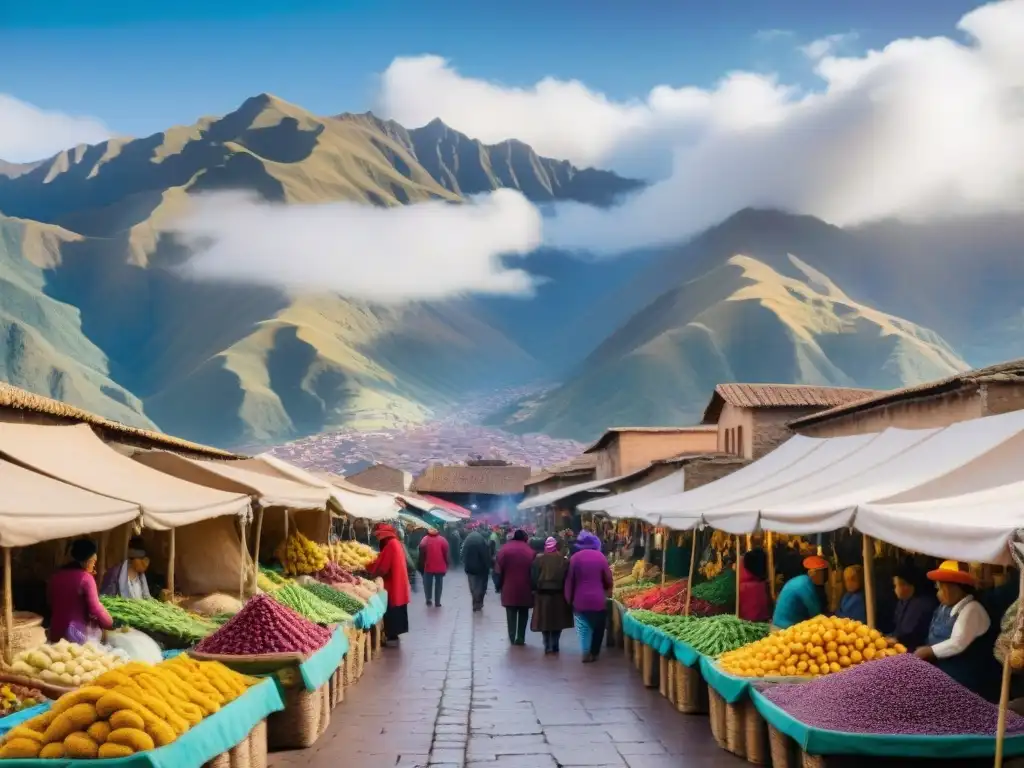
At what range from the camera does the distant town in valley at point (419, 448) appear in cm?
11856

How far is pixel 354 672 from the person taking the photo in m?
12.3

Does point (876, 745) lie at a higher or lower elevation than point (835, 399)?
lower

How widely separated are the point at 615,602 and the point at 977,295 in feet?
569

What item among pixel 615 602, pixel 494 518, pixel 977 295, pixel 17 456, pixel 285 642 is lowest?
pixel 494 518

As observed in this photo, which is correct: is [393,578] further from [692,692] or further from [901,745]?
[901,745]

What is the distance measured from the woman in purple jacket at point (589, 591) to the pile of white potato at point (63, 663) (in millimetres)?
6828

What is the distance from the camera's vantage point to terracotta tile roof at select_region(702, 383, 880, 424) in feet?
97.6

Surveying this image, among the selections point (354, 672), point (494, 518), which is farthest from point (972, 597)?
point (494, 518)

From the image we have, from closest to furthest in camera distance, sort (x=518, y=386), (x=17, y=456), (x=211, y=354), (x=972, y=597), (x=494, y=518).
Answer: (x=972, y=597)
(x=17, y=456)
(x=494, y=518)
(x=211, y=354)
(x=518, y=386)

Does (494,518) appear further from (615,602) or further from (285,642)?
(285,642)

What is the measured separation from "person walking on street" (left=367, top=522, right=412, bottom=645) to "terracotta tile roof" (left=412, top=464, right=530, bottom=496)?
54.0 metres

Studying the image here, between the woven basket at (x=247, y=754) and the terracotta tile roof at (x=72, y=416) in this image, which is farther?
the terracotta tile roof at (x=72, y=416)

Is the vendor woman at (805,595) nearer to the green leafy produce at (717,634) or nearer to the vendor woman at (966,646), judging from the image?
the green leafy produce at (717,634)

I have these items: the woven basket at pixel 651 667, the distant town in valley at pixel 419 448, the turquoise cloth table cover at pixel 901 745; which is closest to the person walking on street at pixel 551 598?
the woven basket at pixel 651 667
